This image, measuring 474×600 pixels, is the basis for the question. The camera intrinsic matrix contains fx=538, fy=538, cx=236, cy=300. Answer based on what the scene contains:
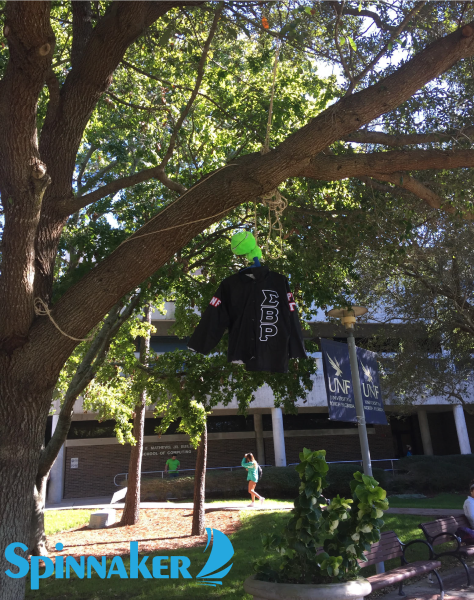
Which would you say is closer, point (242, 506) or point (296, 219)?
point (296, 219)

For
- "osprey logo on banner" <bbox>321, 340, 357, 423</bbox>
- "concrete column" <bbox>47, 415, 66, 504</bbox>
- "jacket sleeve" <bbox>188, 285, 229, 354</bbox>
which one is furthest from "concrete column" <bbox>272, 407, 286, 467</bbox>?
"jacket sleeve" <bbox>188, 285, 229, 354</bbox>

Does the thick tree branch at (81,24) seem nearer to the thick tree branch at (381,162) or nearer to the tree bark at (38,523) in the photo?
the thick tree branch at (381,162)

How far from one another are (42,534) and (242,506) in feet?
25.7

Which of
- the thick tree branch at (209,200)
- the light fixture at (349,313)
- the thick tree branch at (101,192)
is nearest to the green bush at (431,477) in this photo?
the light fixture at (349,313)

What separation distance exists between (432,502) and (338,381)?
13.9 metres

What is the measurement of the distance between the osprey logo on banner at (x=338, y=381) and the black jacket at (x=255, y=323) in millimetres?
571

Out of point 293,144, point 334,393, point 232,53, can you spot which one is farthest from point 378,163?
point 232,53

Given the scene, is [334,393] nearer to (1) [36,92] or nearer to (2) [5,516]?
(2) [5,516]

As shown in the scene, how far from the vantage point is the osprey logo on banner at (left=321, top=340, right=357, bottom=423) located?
532cm

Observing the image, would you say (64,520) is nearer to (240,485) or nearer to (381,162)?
(240,485)

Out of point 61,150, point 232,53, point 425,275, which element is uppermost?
point 232,53

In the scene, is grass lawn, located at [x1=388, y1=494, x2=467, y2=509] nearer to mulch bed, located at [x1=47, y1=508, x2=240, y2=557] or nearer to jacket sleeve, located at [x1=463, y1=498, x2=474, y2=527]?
mulch bed, located at [x1=47, y1=508, x2=240, y2=557]

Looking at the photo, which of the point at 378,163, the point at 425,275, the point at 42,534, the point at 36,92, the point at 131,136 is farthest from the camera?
the point at 425,275

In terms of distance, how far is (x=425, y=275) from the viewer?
43.4ft
